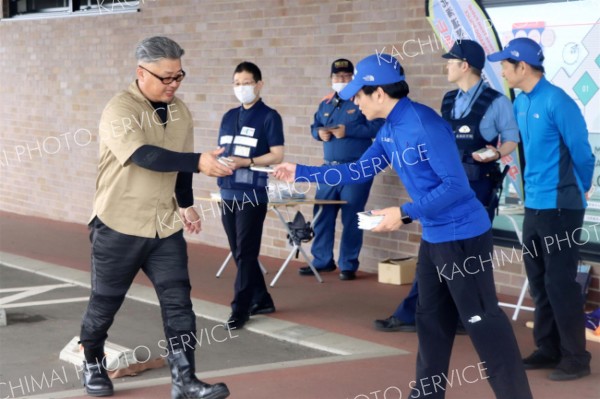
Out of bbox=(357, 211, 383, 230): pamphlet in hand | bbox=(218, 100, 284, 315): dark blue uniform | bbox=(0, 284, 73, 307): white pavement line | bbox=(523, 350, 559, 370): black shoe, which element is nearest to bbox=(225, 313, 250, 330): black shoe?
bbox=(218, 100, 284, 315): dark blue uniform

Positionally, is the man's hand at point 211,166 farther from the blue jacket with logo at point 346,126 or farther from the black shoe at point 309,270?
the black shoe at point 309,270

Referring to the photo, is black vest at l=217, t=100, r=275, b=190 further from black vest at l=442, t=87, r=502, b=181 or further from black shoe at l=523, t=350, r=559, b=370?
black shoe at l=523, t=350, r=559, b=370

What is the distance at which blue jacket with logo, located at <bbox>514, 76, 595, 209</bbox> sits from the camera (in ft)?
20.9

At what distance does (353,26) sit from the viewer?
10766mm

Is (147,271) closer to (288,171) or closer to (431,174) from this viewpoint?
(288,171)

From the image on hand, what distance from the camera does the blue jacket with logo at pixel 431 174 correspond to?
5000 mm

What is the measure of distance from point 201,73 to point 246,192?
5.18 meters

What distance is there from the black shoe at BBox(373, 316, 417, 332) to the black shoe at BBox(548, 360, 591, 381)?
1.59 metres

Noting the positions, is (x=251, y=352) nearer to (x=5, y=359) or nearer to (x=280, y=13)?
(x=5, y=359)

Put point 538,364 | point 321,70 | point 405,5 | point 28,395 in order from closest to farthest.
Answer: point 28,395
point 538,364
point 405,5
point 321,70

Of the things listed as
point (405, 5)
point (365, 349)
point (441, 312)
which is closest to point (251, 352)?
point (365, 349)

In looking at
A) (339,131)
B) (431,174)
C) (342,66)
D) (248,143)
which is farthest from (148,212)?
(342,66)

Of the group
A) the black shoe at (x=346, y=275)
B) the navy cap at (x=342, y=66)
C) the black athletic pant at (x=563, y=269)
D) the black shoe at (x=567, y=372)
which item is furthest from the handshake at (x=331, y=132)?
the black shoe at (x=567, y=372)

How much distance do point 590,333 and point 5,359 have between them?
442 centimetres
